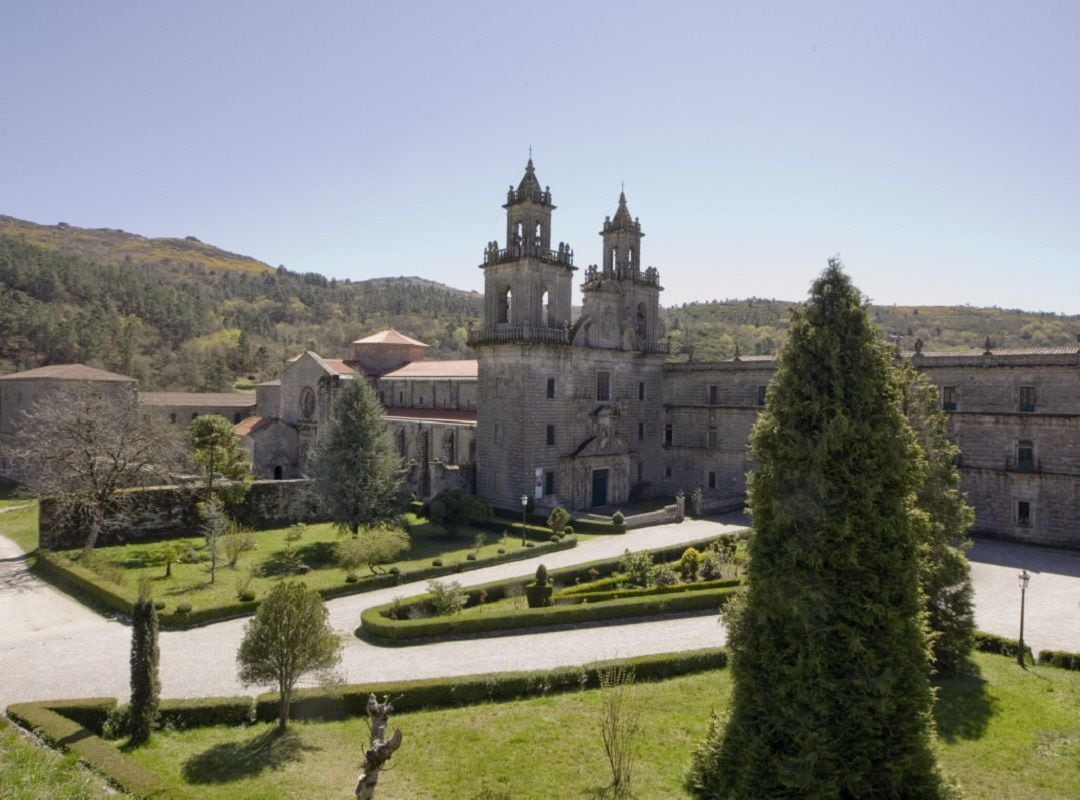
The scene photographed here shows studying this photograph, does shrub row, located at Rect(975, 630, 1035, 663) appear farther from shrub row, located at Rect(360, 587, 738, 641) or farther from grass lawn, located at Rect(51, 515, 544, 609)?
grass lawn, located at Rect(51, 515, 544, 609)

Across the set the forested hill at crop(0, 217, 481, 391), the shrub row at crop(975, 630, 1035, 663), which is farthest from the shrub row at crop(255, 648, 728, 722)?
the forested hill at crop(0, 217, 481, 391)

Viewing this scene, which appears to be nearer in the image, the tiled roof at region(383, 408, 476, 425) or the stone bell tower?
the stone bell tower

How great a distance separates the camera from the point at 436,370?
2008 inches

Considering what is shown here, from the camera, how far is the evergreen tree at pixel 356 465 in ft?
104

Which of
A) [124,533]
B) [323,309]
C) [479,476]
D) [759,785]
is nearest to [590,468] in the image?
[479,476]

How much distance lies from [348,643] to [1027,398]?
33.6m

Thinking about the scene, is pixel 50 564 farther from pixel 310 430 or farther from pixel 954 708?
pixel 954 708

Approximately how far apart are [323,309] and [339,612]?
127846 millimetres

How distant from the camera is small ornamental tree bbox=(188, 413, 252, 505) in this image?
3338 cm

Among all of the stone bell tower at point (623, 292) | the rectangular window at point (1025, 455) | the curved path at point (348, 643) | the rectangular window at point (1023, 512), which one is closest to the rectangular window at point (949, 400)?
the rectangular window at point (1025, 455)

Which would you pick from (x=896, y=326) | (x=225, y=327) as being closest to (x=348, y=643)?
(x=225, y=327)

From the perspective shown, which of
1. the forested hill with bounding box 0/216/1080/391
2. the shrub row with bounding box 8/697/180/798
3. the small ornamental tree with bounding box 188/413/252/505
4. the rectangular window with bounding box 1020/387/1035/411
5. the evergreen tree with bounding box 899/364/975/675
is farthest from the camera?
the forested hill with bounding box 0/216/1080/391

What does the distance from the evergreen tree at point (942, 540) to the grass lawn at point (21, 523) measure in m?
35.2

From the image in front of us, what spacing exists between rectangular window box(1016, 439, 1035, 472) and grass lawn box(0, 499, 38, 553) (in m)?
46.6
